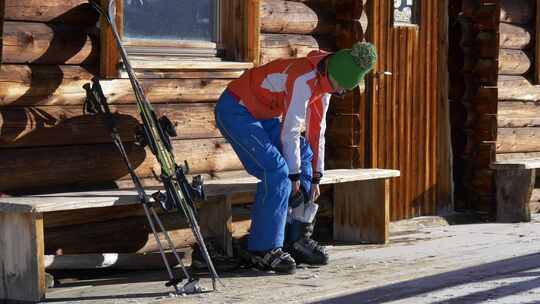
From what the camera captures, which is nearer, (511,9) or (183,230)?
(183,230)

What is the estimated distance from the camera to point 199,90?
28.1ft

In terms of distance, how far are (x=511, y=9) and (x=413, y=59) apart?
5.63 ft

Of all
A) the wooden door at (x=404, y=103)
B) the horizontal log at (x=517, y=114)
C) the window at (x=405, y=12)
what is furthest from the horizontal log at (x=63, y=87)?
the horizontal log at (x=517, y=114)

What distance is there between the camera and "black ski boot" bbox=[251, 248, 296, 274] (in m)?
7.77

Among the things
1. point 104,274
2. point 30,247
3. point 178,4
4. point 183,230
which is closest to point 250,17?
point 178,4

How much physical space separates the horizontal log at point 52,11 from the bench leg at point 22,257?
1.24m

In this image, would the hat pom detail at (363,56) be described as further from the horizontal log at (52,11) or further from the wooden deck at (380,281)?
the horizontal log at (52,11)

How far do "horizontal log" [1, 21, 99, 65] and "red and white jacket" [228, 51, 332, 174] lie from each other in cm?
96

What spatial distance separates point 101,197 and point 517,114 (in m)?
6.09

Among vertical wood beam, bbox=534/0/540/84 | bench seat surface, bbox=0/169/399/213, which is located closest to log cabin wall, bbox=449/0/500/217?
vertical wood beam, bbox=534/0/540/84

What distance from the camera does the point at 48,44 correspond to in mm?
7477

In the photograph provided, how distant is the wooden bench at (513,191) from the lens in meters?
11.3

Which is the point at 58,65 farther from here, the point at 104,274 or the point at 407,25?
the point at 407,25

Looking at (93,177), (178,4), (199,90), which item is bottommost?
(93,177)
